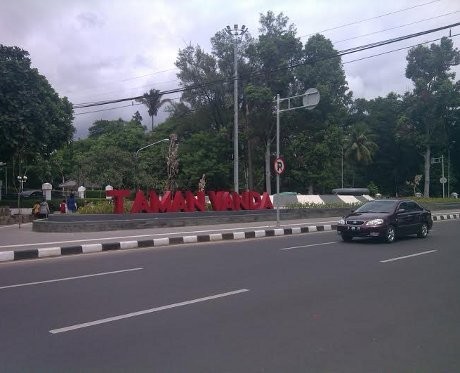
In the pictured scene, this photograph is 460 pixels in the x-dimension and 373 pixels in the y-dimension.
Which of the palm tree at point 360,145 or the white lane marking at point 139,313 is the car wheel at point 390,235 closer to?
the white lane marking at point 139,313

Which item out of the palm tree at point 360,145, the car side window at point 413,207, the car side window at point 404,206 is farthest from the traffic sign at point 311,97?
the palm tree at point 360,145

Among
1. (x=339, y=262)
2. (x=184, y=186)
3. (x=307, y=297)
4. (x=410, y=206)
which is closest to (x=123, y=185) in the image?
(x=184, y=186)

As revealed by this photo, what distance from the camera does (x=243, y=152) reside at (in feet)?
147

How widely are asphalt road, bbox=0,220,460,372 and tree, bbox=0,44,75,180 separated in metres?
16.8

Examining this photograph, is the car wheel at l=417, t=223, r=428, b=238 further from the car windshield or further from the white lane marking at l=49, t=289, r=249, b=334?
the white lane marking at l=49, t=289, r=249, b=334

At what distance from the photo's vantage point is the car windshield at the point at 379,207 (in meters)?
15.9

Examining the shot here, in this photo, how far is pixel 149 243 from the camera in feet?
51.0

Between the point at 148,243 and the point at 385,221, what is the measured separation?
24.2 feet

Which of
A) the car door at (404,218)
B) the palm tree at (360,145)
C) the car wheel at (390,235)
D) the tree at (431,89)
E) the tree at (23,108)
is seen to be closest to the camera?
the car wheel at (390,235)

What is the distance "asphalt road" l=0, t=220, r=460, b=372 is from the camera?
4.91 meters

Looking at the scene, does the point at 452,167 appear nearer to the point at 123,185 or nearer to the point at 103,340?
the point at 123,185

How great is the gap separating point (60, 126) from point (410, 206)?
22.6 meters

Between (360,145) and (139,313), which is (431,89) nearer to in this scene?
(360,145)

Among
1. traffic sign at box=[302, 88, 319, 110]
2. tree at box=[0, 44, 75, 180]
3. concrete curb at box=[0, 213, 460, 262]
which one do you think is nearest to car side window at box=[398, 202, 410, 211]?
concrete curb at box=[0, 213, 460, 262]
